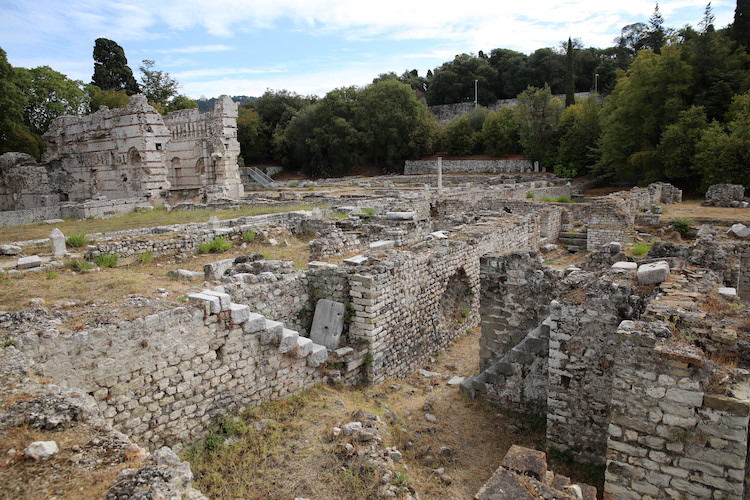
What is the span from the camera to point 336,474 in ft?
16.5

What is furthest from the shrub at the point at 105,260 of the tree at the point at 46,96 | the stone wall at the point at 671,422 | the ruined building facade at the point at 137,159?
the tree at the point at 46,96

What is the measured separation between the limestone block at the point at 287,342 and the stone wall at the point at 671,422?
4028mm

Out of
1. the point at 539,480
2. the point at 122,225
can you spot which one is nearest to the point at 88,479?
the point at 539,480

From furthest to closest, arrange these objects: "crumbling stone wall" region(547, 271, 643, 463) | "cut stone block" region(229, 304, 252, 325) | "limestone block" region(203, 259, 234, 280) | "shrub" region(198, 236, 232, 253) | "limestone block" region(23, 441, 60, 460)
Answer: "shrub" region(198, 236, 232, 253)
"limestone block" region(203, 259, 234, 280)
"cut stone block" region(229, 304, 252, 325)
"crumbling stone wall" region(547, 271, 643, 463)
"limestone block" region(23, 441, 60, 460)

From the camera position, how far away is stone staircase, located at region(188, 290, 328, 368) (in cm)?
606

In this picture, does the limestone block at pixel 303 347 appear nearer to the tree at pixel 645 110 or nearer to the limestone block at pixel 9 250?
the limestone block at pixel 9 250

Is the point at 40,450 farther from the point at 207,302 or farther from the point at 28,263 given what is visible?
the point at 28,263

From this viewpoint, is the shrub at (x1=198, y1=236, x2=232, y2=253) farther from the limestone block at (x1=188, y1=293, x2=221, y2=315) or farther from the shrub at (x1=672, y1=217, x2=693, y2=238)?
the shrub at (x1=672, y1=217, x2=693, y2=238)

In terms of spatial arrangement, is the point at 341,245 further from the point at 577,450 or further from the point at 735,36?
the point at 735,36

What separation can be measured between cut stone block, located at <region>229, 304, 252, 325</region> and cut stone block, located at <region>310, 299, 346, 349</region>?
1.85 metres

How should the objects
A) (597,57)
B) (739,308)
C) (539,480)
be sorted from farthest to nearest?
(597,57) → (739,308) → (539,480)

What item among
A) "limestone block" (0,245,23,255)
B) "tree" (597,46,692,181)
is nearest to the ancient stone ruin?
"limestone block" (0,245,23,255)

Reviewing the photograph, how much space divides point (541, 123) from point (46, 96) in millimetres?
44775

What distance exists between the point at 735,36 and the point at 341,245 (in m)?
33.1
